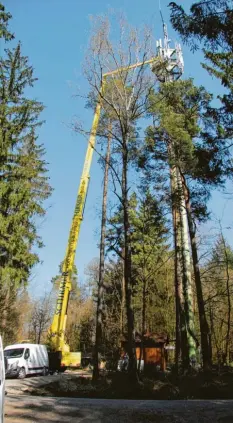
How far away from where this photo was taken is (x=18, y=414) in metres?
7.38

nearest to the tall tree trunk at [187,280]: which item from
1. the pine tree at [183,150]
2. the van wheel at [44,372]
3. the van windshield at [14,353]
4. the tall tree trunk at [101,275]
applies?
the pine tree at [183,150]

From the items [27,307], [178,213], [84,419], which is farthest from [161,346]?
[27,307]

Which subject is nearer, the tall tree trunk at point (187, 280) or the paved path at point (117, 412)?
the paved path at point (117, 412)

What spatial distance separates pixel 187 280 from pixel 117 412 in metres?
8.97

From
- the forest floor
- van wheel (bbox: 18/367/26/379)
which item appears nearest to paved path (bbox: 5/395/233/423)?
the forest floor

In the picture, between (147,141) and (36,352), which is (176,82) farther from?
(36,352)

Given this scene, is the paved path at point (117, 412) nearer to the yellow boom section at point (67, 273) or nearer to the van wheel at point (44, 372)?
the yellow boom section at point (67, 273)

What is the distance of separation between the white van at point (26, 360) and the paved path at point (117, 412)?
445 inches

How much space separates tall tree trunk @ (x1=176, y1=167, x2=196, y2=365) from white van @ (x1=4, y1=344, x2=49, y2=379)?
9.02 meters

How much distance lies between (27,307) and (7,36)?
115 feet

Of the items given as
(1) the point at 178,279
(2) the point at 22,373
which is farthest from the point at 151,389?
(2) the point at 22,373

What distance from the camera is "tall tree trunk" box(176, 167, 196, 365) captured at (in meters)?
15.0

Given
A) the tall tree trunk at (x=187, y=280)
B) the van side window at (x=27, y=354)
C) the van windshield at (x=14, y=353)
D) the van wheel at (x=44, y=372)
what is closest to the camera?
the tall tree trunk at (x=187, y=280)

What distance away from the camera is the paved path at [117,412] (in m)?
7.00
